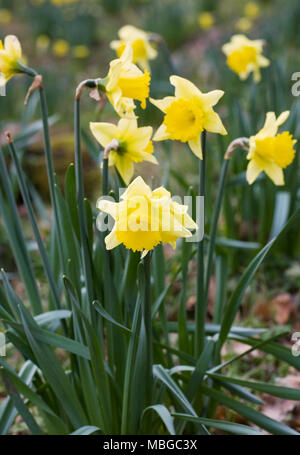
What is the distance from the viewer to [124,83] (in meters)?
1.15

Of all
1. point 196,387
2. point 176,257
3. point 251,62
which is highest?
point 251,62

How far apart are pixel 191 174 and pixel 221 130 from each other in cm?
246

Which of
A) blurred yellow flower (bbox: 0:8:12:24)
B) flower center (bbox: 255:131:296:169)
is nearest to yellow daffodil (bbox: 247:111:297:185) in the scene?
flower center (bbox: 255:131:296:169)

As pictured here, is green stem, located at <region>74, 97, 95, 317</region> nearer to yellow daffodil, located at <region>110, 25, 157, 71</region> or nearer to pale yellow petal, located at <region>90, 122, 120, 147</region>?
pale yellow petal, located at <region>90, 122, 120, 147</region>

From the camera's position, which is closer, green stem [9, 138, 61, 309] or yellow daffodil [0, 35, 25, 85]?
yellow daffodil [0, 35, 25, 85]

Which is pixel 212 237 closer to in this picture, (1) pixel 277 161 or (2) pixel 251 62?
(1) pixel 277 161

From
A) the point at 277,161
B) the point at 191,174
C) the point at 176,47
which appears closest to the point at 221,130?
the point at 277,161

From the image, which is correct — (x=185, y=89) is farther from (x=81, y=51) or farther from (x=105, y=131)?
(x=81, y=51)

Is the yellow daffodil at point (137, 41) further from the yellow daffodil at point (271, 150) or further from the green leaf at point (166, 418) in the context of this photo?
the green leaf at point (166, 418)

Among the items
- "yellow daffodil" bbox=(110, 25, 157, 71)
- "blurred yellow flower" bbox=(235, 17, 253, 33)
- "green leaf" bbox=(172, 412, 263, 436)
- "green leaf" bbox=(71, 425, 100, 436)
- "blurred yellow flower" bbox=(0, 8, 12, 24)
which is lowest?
"green leaf" bbox=(71, 425, 100, 436)

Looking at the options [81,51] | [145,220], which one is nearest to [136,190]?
[145,220]

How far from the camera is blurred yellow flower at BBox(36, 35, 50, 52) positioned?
687cm

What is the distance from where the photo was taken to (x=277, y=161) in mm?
1259

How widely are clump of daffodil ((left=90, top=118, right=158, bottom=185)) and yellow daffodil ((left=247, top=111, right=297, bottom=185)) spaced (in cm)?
27
